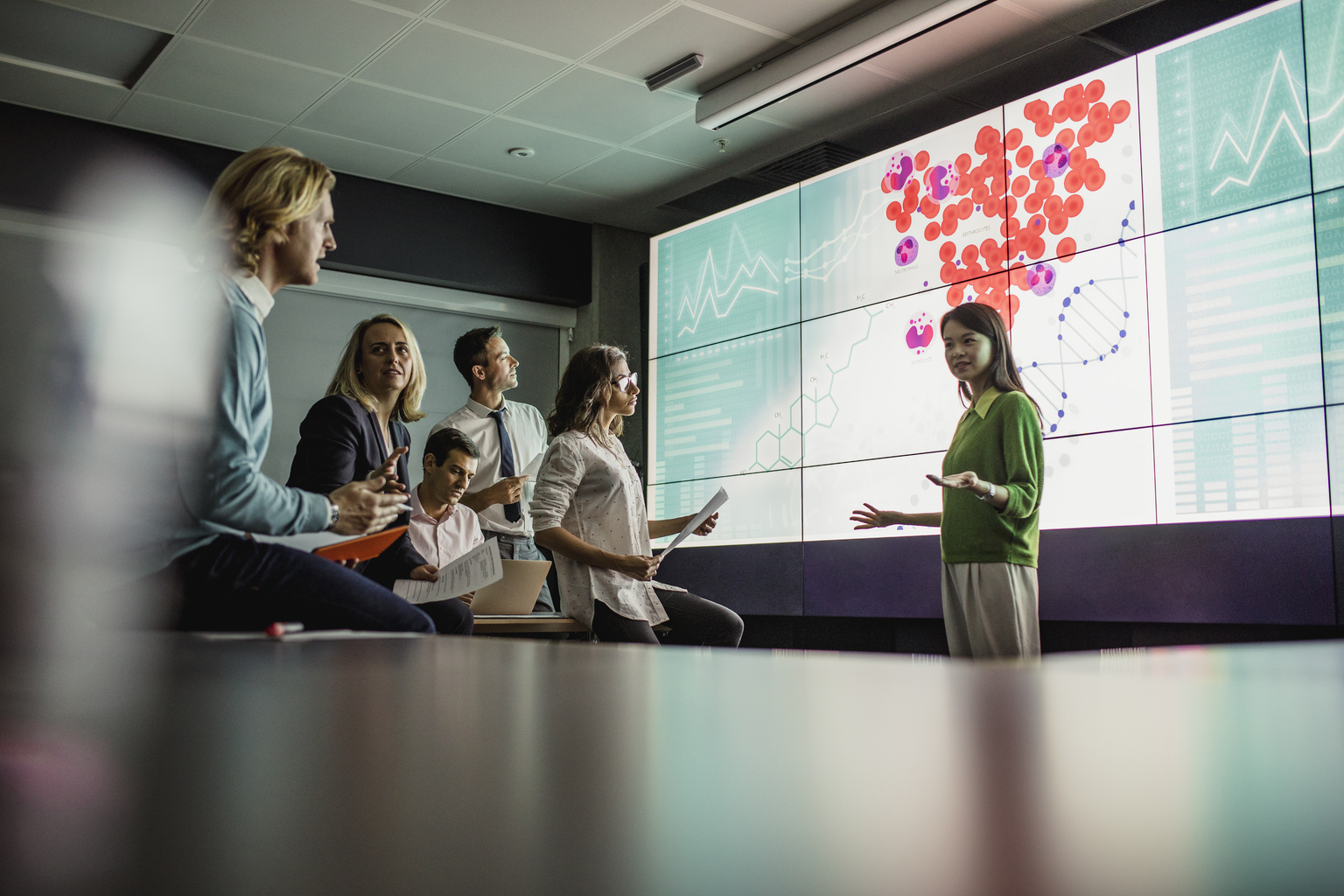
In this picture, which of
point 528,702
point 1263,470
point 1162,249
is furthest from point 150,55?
point 528,702

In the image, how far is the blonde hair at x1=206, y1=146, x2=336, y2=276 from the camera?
1457 millimetres

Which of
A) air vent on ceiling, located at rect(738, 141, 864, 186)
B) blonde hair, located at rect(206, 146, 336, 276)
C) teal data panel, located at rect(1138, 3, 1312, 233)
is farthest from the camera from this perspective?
air vent on ceiling, located at rect(738, 141, 864, 186)

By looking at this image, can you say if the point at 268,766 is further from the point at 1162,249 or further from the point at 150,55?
the point at 150,55

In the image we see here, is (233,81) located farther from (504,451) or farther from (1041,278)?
(1041,278)

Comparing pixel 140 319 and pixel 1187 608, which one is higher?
pixel 140 319

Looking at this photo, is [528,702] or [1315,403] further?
[1315,403]

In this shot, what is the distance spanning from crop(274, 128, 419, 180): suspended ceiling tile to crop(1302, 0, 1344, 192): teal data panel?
4.01 metres

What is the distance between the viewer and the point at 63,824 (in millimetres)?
123

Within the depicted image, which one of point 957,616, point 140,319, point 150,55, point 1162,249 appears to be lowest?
point 957,616

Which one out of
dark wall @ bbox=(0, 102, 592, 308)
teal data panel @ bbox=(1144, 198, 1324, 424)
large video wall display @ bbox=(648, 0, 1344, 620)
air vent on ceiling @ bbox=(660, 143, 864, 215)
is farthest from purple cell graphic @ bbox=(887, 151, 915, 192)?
dark wall @ bbox=(0, 102, 592, 308)

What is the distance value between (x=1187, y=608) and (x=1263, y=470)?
1.64ft

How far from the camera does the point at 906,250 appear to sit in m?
4.25

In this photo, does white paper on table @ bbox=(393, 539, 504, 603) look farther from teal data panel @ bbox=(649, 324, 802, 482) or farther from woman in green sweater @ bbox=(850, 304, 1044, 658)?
teal data panel @ bbox=(649, 324, 802, 482)

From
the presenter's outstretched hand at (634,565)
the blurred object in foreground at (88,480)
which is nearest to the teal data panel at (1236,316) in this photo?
the presenter's outstretched hand at (634,565)
